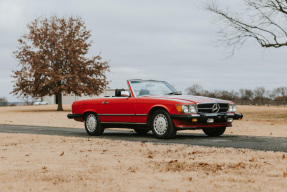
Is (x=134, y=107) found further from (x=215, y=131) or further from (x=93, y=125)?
(x=215, y=131)

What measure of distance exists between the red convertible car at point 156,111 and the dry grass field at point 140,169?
1565 millimetres

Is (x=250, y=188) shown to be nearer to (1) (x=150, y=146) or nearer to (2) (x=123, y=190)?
(2) (x=123, y=190)

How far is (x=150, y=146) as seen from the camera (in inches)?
382

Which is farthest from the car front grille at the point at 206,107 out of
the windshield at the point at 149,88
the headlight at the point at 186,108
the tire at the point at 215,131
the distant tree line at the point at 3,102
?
the distant tree line at the point at 3,102

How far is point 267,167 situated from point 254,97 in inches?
3478

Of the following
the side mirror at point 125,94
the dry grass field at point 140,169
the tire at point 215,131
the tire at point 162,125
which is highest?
the side mirror at point 125,94

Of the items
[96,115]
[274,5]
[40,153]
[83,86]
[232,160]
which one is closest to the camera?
[232,160]

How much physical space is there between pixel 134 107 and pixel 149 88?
79 cm

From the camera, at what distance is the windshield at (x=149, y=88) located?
12164 millimetres

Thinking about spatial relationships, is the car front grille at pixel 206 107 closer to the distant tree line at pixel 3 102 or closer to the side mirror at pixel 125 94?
the side mirror at pixel 125 94

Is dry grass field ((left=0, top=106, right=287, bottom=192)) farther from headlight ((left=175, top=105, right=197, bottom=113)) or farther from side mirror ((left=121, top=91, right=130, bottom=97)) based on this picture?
side mirror ((left=121, top=91, right=130, bottom=97))

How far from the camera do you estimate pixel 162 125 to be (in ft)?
37.0

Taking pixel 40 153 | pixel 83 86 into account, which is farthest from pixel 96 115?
pixel 83 86

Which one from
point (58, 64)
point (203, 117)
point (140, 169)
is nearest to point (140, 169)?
point (140, 169)
